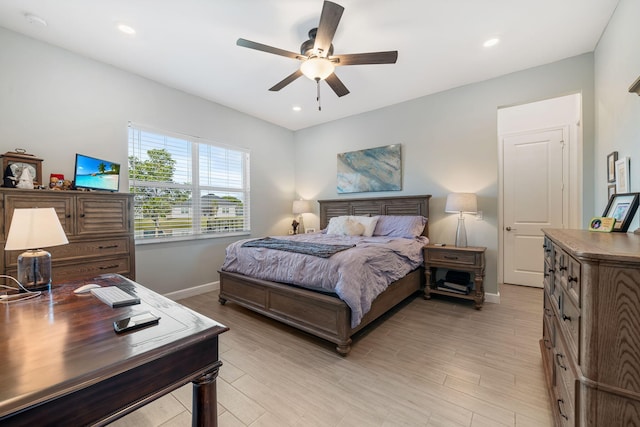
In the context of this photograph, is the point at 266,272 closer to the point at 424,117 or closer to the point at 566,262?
the point at 566,262

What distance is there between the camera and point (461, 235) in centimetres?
355

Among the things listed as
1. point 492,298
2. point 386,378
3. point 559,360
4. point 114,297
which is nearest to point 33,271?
point 114,297

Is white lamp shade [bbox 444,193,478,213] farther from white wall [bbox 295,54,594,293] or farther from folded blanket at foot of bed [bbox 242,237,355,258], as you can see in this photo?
folded blanket at foot of bed [bbox 242,237,355,258]

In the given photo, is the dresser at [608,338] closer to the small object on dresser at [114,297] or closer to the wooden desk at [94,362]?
the wooden desk at [94,362]

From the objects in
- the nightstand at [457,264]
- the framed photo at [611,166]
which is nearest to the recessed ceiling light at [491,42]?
the framed photo at [611,166]

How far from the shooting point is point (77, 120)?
2.83 metres

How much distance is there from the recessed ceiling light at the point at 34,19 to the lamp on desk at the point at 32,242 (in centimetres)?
218

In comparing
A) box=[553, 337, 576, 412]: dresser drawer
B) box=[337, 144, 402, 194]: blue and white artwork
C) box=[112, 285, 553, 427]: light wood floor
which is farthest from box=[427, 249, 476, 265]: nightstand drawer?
box=[553, 337, 576, 412]: dresser drawer

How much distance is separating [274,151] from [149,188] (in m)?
2.31

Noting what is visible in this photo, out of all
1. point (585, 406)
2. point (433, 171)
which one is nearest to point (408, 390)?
point (585, 406)

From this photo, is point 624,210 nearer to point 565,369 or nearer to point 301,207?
point 565,369

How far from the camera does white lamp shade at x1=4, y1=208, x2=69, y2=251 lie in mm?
1311

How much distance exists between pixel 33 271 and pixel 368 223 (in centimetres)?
340

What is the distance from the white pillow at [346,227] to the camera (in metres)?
3.87
